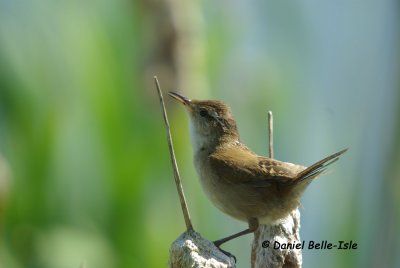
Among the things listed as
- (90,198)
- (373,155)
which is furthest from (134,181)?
(373,155)

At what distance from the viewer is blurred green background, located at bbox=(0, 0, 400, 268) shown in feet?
8.67

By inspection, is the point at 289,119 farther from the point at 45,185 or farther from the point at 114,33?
the point at 45,185

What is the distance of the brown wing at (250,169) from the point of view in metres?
2.66

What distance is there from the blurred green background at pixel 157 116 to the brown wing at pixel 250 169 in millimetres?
226

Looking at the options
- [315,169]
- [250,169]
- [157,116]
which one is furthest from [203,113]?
[315,169]

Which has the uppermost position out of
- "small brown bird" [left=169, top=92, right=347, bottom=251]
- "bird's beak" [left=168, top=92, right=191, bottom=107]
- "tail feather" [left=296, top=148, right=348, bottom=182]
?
"bird's beak" [left=168, top=92, right=191, bottom=107]

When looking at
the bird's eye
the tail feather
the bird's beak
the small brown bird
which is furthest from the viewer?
the bird's eye

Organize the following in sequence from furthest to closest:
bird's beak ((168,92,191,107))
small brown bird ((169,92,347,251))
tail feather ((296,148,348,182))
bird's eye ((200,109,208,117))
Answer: bird's eye ((200,109,208,117))
bird's beak ((168,92,191,107))
small brown bird ((169,92,347,251))
tail feather ((296,148,348,182))

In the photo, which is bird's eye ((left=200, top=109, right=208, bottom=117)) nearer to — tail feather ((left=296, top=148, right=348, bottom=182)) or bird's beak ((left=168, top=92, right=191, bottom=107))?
bird's beak ((left=168, top=92, right=191, bottom=107))

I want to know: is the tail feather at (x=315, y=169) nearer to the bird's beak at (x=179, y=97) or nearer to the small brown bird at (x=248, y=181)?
the small brown bird at (x=248, y=181)

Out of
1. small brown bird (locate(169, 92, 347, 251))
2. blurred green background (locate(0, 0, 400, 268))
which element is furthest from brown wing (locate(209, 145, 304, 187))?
blurred green background (locate(0, 0, 400, 268))

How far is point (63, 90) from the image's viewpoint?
3232mm

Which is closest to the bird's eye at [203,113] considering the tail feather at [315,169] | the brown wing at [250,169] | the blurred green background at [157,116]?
the blurred green background at [157,116]

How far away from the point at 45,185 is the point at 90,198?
0.99 ft
